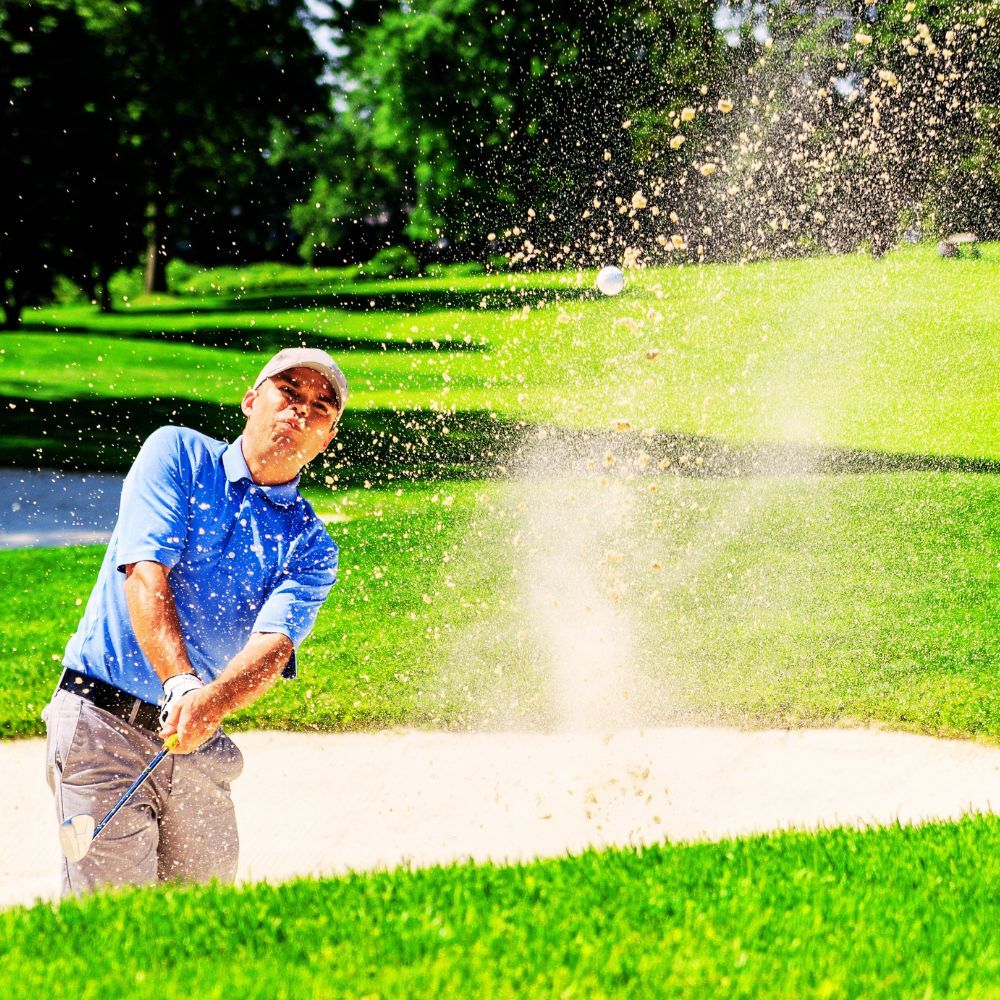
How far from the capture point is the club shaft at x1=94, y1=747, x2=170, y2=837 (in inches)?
121

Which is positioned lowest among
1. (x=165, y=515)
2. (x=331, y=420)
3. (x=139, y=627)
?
(x=139, y=627)

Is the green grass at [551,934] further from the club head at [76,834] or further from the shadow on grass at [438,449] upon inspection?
the shadow on grass at [438,449]

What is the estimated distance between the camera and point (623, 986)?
9.21 feet

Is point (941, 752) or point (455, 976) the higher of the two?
point (455, 976)

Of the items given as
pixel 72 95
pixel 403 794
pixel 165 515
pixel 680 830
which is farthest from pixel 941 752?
pixel 72 95

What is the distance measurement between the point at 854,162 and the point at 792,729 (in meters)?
18.7

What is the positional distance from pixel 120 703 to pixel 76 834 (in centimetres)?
32

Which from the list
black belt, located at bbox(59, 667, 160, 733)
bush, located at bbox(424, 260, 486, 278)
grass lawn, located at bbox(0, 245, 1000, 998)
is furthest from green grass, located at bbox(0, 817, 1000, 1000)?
bush, located at bbox(424, 260, 486, 278)

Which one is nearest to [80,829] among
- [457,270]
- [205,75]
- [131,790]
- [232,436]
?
[131,790]

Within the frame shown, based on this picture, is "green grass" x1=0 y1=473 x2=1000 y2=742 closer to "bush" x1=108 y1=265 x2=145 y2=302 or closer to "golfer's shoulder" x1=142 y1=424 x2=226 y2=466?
"golfer's shoulder" x1=142 y1=424 x2=226 y2=466

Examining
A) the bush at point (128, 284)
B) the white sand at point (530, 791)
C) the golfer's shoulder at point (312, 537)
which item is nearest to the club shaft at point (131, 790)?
the golfer's shoulder at point (312, 537)

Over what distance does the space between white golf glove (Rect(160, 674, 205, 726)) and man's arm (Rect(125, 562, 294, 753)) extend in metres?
0.01

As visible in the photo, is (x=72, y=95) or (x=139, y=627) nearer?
(x=139, y=627)

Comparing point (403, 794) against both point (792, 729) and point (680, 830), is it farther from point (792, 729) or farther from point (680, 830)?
point (792, 729)
